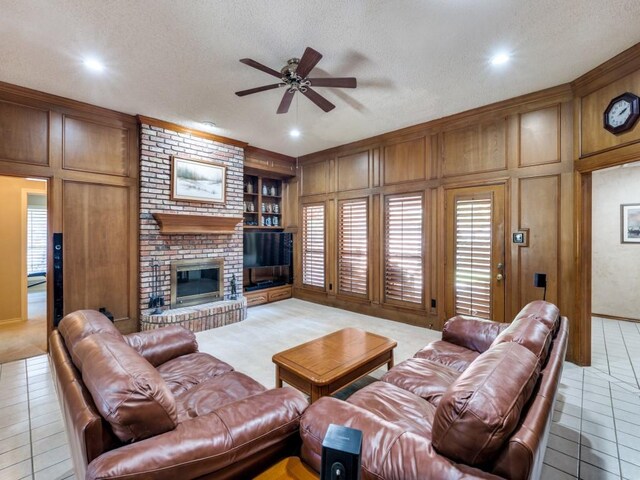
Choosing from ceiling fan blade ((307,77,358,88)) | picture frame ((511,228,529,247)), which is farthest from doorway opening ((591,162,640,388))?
ceiling fan blade ((307,77,358,88))

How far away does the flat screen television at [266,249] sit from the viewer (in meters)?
5.94

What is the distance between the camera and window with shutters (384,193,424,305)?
4.70 meters

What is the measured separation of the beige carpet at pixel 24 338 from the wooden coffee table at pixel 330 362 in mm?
3418

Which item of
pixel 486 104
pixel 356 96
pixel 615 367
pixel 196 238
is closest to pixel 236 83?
pixel 356 96

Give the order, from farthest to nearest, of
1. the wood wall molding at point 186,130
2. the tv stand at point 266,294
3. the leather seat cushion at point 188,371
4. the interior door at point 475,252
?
the tv stand at point 266,294 < the wood wall molding at point 186,130 < the interior door at point 475,252 < the leather seat cushion at point 188,371

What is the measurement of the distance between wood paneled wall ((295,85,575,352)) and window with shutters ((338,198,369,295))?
0.18 metres

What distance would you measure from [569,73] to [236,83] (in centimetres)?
352

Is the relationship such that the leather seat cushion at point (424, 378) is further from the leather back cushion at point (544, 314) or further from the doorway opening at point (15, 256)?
the doorway opening at point (15, 256)

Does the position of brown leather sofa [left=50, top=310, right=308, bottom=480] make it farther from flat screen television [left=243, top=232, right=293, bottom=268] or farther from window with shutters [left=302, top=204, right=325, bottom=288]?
window with shutters [left=302, top=204, right=325, bottom=288]

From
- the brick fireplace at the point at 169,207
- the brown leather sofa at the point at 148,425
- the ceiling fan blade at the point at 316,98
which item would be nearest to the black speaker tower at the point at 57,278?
the brick fireplace at the point at 169,207

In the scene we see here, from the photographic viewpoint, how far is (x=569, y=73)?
3146 millimetres

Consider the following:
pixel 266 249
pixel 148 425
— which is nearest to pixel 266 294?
pixel 266 249

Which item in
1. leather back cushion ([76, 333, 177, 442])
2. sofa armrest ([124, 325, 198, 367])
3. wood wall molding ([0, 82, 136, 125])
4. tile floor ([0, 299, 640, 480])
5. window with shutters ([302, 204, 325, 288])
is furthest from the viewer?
window with shutters ([302, 204, 325, 288])

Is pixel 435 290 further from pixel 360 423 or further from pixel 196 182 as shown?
pixel 196 182
